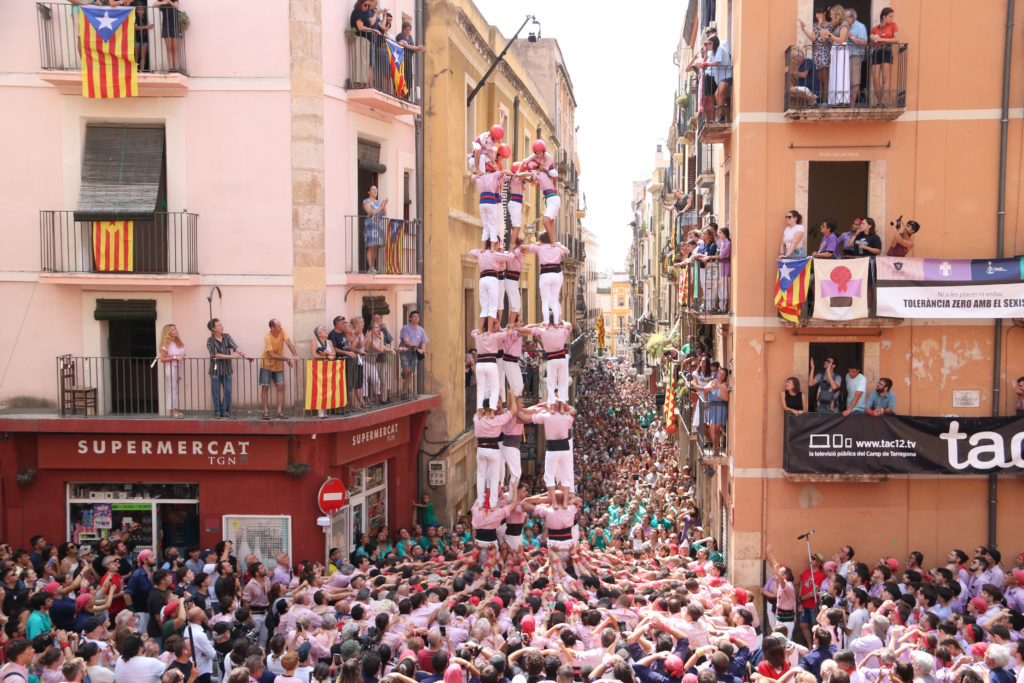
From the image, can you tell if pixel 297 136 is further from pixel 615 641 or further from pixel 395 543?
pixel 615 641

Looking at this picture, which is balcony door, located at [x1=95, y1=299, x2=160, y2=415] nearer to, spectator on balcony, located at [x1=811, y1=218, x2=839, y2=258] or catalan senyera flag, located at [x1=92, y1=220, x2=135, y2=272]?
catalan senyera flag, located at [x1=92, y1=220, x2=135, y2=272]

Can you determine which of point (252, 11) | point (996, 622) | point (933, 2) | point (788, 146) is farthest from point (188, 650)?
point (933, 2)

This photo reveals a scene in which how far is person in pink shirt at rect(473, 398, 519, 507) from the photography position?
16.1m

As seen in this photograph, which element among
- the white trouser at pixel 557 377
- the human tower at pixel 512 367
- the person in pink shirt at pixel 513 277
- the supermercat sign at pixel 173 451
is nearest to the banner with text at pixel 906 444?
the white trouser at pixel 557 377

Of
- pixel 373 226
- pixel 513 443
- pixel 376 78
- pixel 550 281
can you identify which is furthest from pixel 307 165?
pixel 513 443

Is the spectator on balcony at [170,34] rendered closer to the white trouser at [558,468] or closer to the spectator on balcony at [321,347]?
the spectator on balcony at [321,347]

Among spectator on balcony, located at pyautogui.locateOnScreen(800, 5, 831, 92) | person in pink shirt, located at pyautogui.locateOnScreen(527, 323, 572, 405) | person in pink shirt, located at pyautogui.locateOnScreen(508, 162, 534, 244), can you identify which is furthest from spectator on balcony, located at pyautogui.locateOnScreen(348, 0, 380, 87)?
spectator on balcony, located at pyautogui.locateOnScreen(800, 5, 831, 92)

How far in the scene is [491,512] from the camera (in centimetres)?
1617

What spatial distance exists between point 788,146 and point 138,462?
1299cm

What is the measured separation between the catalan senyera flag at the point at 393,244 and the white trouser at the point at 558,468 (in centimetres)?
580

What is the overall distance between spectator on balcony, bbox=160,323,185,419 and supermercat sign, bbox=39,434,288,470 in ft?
1.94

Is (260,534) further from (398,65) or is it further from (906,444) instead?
(906,444)

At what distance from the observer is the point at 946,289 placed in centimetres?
1636

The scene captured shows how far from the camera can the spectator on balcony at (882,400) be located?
16.6 m
